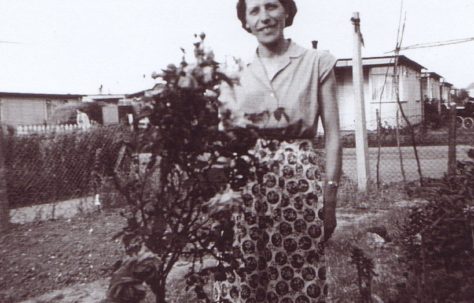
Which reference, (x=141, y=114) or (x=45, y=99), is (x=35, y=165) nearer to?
(x=141, y=114)

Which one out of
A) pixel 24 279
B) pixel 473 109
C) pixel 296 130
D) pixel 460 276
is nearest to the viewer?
pixel 296 130

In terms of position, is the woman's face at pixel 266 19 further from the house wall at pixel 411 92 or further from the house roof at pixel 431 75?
the house roof at pixel 431 75

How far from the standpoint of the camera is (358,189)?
8.59 m

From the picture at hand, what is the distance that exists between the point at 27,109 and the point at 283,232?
87.6ft

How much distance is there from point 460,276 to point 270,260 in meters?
1.96

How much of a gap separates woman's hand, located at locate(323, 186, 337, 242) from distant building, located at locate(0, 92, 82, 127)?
24.9m

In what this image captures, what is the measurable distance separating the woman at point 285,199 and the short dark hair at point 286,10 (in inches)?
0.5

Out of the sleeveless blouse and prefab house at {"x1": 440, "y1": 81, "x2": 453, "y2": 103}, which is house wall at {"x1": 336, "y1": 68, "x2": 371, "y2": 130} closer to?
prefab house at {"x1": 440, "y1": 81, "x2": 453, "y2": 103}

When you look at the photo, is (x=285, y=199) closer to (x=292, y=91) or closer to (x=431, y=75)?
(x=292, y=91)

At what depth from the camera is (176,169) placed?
6.19 feet

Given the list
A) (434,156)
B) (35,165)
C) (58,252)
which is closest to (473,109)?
(434,156)

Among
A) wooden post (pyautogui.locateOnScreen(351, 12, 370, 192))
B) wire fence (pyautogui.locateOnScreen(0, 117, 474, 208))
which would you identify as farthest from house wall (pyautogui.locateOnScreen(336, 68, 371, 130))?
wooden post (pyautogui.locateOnScreen(351, 12, 370, 192))

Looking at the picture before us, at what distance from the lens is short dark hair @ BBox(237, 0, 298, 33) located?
86.3 inches

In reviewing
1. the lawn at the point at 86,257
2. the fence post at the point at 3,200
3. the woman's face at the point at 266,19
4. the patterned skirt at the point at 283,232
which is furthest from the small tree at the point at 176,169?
the fence post at the point at 3,200
